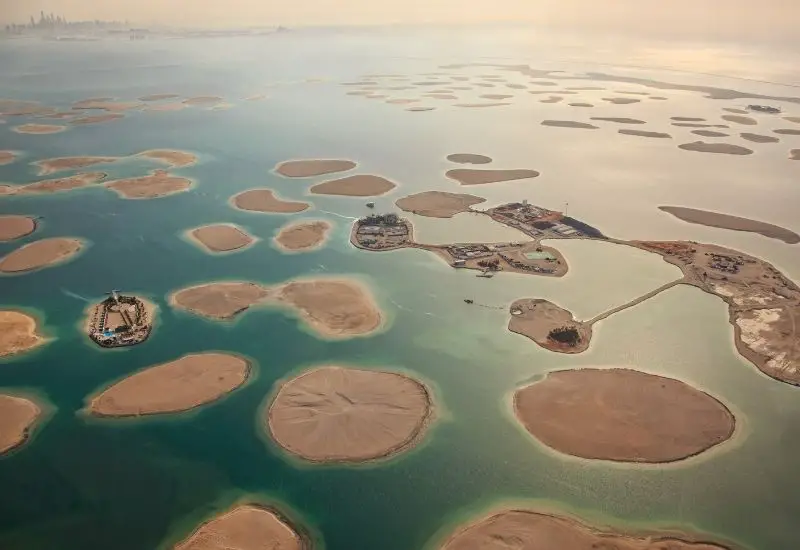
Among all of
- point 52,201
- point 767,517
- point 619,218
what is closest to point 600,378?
point 767,517

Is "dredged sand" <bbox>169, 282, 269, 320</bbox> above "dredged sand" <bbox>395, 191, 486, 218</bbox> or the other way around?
the other way around

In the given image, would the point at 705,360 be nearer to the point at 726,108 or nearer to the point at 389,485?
the point at 389,485

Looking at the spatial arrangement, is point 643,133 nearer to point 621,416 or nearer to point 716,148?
point 716,148

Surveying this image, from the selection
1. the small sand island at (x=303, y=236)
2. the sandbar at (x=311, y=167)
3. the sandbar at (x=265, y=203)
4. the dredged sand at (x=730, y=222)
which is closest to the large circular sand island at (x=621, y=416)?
the small sand island at (x=303, y=236)

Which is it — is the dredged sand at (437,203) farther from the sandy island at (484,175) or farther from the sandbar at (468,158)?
the sandbar at (468,158)

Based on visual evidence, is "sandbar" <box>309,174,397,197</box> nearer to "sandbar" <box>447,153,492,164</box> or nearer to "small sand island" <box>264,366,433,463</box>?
"sandbar" <box>447,153,492,164</box>

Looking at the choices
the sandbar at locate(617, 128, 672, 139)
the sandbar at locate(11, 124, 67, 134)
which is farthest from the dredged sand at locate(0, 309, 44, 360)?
the sandbar at locate(617, 128, 672, 139)

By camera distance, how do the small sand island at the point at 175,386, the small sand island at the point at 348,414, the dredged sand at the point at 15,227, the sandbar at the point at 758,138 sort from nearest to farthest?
the small sand island at the point at 348,414 → the small sand island at the point at 175,386 → the dredged sand at the point at 15,227 → the sandbar at the point at 758,138

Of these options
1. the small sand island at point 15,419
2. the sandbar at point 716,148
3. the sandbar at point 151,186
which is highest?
the sandbar at point 716,148
